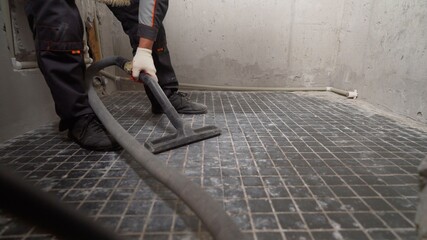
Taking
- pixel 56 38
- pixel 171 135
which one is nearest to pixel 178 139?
pixel 171 135

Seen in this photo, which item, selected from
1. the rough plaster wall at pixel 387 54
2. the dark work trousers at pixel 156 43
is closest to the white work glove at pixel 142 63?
the dark work trousers at pixel 156 43

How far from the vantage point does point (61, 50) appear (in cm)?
91

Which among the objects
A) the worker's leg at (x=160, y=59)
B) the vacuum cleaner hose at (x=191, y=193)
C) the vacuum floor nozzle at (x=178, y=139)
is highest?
the worker's leg at (x=160, y=59)

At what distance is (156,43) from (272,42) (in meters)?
1.09

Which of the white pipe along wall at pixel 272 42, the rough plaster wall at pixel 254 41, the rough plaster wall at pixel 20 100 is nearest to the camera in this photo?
the rough plaster wall at pixel 20 100

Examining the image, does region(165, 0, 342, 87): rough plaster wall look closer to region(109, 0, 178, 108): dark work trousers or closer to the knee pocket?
region(109, 0, 178, 108): dark work trousers

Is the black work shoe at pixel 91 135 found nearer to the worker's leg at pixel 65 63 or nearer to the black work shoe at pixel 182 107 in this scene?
the worker's leg at pixel 65 63

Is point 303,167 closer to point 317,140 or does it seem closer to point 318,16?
point 317,140

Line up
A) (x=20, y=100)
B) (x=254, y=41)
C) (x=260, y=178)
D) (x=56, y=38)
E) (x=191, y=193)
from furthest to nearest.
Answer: (x=254, y=41) < (x=20, y=100) < (x=56, y=38) < (x=260, y=178) < (x=191, y=193)

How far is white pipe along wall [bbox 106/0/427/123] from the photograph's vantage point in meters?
1.85

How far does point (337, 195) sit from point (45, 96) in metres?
1.31

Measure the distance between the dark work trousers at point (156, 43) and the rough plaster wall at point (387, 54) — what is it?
1.24 metres

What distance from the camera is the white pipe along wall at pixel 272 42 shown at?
185 cm

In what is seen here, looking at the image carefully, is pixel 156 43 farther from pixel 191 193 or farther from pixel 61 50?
pixel 191 193
